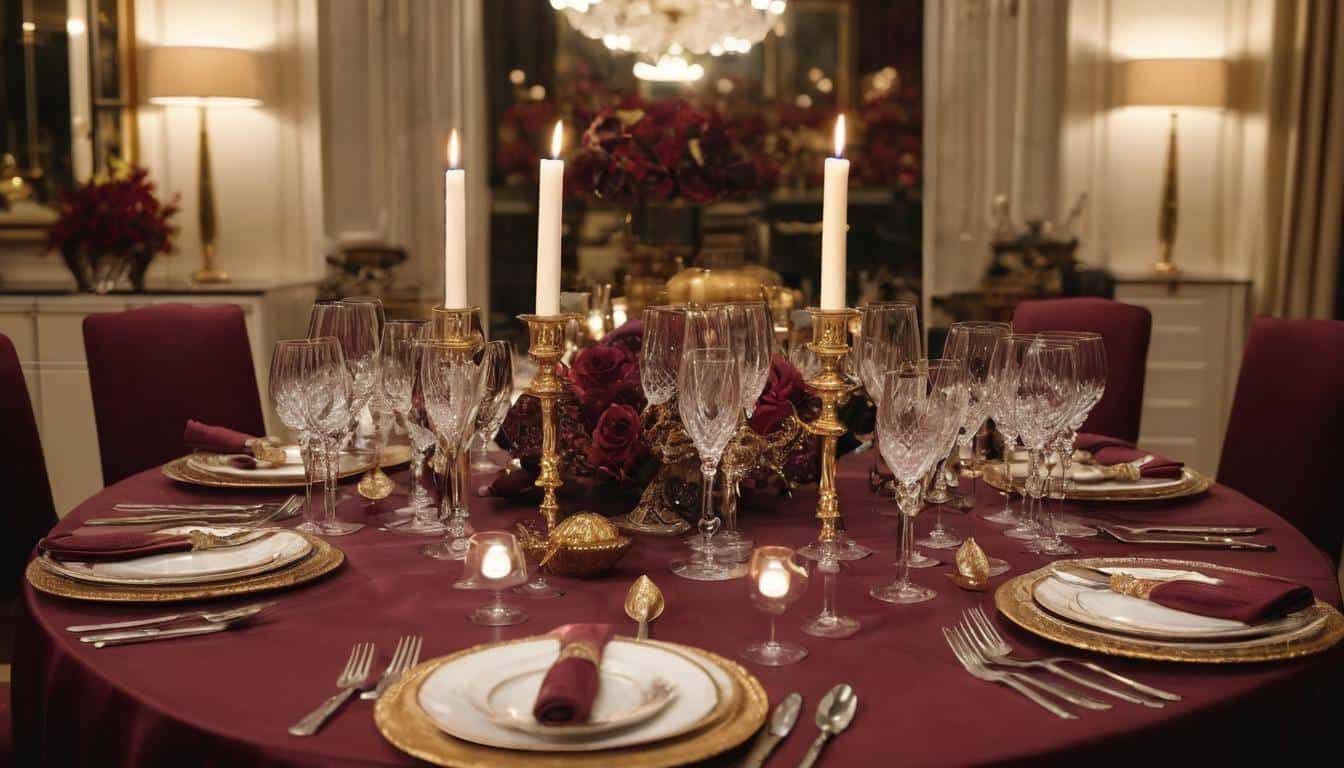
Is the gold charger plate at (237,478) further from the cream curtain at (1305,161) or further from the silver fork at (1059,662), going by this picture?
the cream curtain at (1305,161)

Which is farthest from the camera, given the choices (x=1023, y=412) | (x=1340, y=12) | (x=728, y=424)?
(x=1340, y=12)

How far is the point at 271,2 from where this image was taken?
16.6 ft

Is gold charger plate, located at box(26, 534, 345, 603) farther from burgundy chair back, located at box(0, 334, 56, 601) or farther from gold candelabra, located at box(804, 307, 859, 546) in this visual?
burgundy chair back, located at box(0, 334, 56, 601)

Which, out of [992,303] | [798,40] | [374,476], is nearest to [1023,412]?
[374,476]

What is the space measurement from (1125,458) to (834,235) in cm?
86

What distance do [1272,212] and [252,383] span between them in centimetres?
364

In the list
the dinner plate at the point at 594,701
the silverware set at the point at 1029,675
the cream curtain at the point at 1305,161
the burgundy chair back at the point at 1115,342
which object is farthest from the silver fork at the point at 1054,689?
the cream curtain at the point at 1305,161

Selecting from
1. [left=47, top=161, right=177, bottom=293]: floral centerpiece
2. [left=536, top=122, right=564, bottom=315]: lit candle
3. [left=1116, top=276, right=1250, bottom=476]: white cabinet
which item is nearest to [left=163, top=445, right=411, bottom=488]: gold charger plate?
[left=536, top=122, right=564, bottom=315]: lit candle

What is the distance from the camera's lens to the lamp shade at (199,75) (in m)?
4.59

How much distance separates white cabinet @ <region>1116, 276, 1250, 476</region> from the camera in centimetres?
493

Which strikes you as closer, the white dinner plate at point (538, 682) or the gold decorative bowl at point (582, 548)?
the white dinner plate at point (538, 682)

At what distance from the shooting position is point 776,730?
113 cm

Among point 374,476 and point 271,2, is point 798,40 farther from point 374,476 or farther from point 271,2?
point 374,476

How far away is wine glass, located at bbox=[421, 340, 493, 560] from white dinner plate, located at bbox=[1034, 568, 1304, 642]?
72 centimetres
